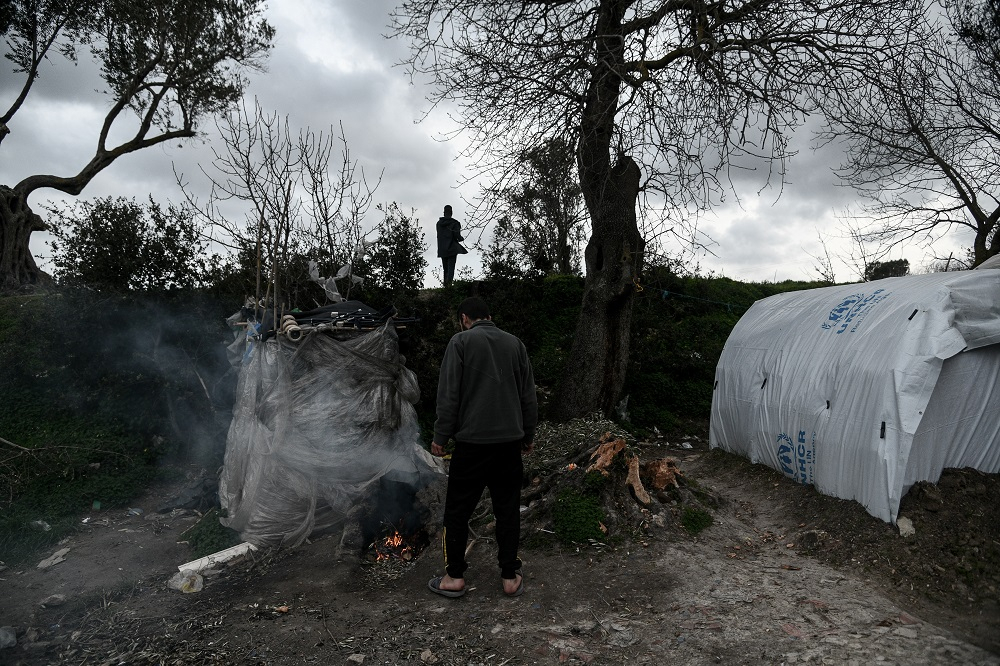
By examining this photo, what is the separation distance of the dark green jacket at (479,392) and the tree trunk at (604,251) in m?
4.22

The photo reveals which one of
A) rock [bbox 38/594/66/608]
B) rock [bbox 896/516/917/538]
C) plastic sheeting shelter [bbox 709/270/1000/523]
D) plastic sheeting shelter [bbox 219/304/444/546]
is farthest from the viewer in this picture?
plastic sheeting shelter [bbox 219/304/444/546]

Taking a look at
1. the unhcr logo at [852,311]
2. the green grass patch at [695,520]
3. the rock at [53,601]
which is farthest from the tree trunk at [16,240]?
the unhcr logo at [852,311]

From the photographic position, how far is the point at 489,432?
3789 millimetres

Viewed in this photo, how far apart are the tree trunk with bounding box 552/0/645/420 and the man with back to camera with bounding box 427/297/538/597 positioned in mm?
4274

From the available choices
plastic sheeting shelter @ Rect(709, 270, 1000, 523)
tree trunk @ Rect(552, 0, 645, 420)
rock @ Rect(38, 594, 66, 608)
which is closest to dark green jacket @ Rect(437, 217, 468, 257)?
tree trunk @ Rect(552, 0, 645, 420)

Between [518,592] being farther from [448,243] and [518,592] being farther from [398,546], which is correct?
[448,243]

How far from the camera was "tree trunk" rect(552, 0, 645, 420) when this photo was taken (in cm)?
749

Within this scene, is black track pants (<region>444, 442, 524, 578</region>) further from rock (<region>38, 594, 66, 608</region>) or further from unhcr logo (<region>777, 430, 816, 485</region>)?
unhcr logo (<region>777, 430, 816, 485</region>)

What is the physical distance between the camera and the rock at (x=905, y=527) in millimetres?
4520

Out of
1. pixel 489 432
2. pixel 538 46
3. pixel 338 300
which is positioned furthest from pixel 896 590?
pixel 538 46

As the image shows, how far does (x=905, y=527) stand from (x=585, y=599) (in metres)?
2.73

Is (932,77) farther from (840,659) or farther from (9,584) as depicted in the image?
(9,584)

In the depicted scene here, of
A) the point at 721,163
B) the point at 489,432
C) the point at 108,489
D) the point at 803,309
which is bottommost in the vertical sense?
the point at 108,489

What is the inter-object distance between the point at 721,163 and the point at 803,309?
2080 mm
